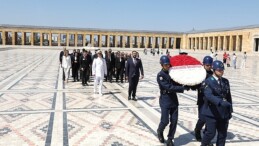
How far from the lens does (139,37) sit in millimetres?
73188

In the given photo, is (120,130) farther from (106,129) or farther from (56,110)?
(56,110)

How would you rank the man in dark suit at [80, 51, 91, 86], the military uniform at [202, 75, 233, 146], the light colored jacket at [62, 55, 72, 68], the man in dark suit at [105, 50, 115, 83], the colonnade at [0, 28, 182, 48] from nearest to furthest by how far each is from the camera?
the military uniform at [202, 75, 233, 146] < the man in dark suit at [80, 51, 91, 86] < the light colored jacket at [62, 55, 72, 68] < the man in dark suit at [105, 50, 115, 83] < the colonnade at [0, 28, 182, 48]

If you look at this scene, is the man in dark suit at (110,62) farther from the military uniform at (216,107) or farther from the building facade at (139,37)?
the building facade at (139,37)

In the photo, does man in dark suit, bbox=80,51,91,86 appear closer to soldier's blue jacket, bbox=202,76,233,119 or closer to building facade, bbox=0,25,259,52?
soldier's blue jacket, bbox=202,76,233,119

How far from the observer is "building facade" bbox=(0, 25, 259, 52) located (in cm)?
5700

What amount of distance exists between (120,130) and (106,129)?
0.97 feet

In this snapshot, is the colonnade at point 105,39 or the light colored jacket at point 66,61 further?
the colonnade at point 105,39

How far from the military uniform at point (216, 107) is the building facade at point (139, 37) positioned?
166ft

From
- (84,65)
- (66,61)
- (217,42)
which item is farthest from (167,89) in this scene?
(217,42)

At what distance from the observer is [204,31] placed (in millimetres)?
69000

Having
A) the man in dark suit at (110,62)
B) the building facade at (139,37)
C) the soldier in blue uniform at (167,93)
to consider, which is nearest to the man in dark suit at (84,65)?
the man in dark suit at (110,62)

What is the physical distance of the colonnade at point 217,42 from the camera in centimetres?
5589

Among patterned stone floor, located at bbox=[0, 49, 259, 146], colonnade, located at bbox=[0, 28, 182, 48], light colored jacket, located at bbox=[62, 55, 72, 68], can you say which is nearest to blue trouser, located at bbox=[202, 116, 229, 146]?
patterned stone floor, located at bbox=[0, 49, 259, 146]

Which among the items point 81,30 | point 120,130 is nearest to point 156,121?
point 120,130
